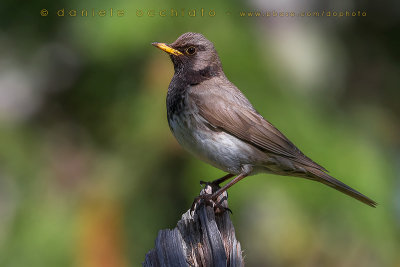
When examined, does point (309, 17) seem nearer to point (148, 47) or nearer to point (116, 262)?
point (148, 47)

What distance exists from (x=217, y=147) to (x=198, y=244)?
4.48ft

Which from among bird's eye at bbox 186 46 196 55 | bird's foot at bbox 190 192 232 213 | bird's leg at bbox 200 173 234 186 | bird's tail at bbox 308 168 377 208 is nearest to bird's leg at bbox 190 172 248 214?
bird's foot at bbox 190 192 232 213

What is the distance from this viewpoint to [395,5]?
30.6 ft

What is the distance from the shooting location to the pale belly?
552 cm

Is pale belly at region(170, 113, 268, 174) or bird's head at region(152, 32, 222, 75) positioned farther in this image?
bird's head at region(152, 32, 222, 75)

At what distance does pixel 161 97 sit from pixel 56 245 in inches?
66.1

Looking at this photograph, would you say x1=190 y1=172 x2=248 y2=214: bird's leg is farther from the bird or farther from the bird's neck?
the bird's neck

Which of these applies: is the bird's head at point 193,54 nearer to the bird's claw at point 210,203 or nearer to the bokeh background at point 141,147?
the bokeh background at point 141,147

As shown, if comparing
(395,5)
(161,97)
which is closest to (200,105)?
(161,97)

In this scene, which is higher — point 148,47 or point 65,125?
point 148,47

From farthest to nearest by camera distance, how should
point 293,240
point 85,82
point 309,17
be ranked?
point 309,17, point 85,82, point 293,240

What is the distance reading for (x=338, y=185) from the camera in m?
5.48

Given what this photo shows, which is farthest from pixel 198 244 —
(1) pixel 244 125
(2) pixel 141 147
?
(2) pixel 141 147

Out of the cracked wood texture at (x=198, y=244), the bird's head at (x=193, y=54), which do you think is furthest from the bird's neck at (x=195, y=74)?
the cracked wood texture at (x=198, y=244)
